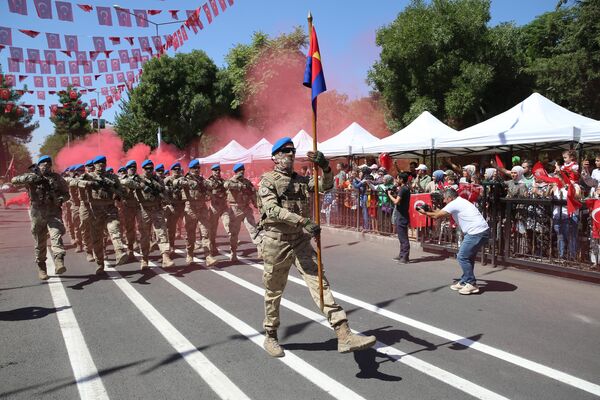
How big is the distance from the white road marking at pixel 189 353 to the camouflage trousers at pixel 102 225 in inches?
61.0

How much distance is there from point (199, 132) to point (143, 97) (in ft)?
15.0

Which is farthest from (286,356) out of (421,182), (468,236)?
(421,182)

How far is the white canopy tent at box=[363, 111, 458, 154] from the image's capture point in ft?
42.9

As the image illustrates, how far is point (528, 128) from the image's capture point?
1075cm

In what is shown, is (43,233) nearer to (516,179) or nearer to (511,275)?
(511,275)

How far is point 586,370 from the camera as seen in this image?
162 inches

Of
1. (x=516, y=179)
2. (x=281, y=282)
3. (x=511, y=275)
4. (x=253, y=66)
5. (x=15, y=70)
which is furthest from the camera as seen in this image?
(x=253, y=66)

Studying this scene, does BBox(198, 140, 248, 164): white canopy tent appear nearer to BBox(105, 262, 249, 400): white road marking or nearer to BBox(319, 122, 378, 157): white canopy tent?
BBox(319, 122, 378, 157): white canopy tent

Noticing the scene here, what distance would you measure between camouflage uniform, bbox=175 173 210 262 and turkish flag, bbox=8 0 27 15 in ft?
16.2

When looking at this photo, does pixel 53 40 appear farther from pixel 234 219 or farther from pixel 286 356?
pixel 286 356

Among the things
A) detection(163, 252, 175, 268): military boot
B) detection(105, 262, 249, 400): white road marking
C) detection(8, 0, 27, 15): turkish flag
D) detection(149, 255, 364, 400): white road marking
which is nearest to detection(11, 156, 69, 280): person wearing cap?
detection(163, 252, 175, 268): military boot

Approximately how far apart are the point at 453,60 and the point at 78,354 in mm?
19899

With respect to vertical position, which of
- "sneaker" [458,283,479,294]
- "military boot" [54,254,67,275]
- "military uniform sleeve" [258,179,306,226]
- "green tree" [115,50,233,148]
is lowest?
"sneaker" [458,283,479,294]

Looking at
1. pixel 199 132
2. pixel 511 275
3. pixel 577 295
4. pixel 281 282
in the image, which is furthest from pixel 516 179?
pixel 199 132
